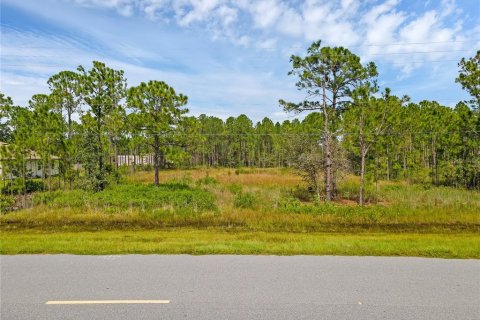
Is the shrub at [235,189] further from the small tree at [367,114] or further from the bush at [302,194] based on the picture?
the small tree at [367,114]

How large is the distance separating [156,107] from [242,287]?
19.1m

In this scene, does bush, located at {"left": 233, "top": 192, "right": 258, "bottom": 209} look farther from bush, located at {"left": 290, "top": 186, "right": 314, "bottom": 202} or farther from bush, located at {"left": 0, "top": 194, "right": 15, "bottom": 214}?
bush, located at {"left": 0, "top": 194, "right": 15, "bottom": 214}

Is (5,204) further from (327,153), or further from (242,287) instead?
(327,153)

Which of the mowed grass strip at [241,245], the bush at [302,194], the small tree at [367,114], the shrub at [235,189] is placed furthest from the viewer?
the shrub at [235,189]

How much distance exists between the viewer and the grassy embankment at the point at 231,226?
7858mm

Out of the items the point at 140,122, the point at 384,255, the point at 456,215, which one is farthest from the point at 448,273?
the point at 140,122

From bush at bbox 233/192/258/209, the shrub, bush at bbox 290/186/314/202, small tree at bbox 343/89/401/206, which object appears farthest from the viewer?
A: the shrub

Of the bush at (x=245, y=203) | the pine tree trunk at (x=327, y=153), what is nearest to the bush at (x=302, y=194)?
the pine tree trunk at (x=327, y=153)

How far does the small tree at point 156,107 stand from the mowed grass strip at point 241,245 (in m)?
13.0

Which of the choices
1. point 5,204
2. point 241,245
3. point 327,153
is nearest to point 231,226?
point 241,245

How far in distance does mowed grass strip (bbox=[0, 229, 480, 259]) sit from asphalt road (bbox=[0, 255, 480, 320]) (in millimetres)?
483

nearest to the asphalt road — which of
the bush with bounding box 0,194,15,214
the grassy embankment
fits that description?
the grassy embankment

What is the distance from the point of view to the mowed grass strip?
7562mm

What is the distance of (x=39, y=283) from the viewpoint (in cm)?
554
